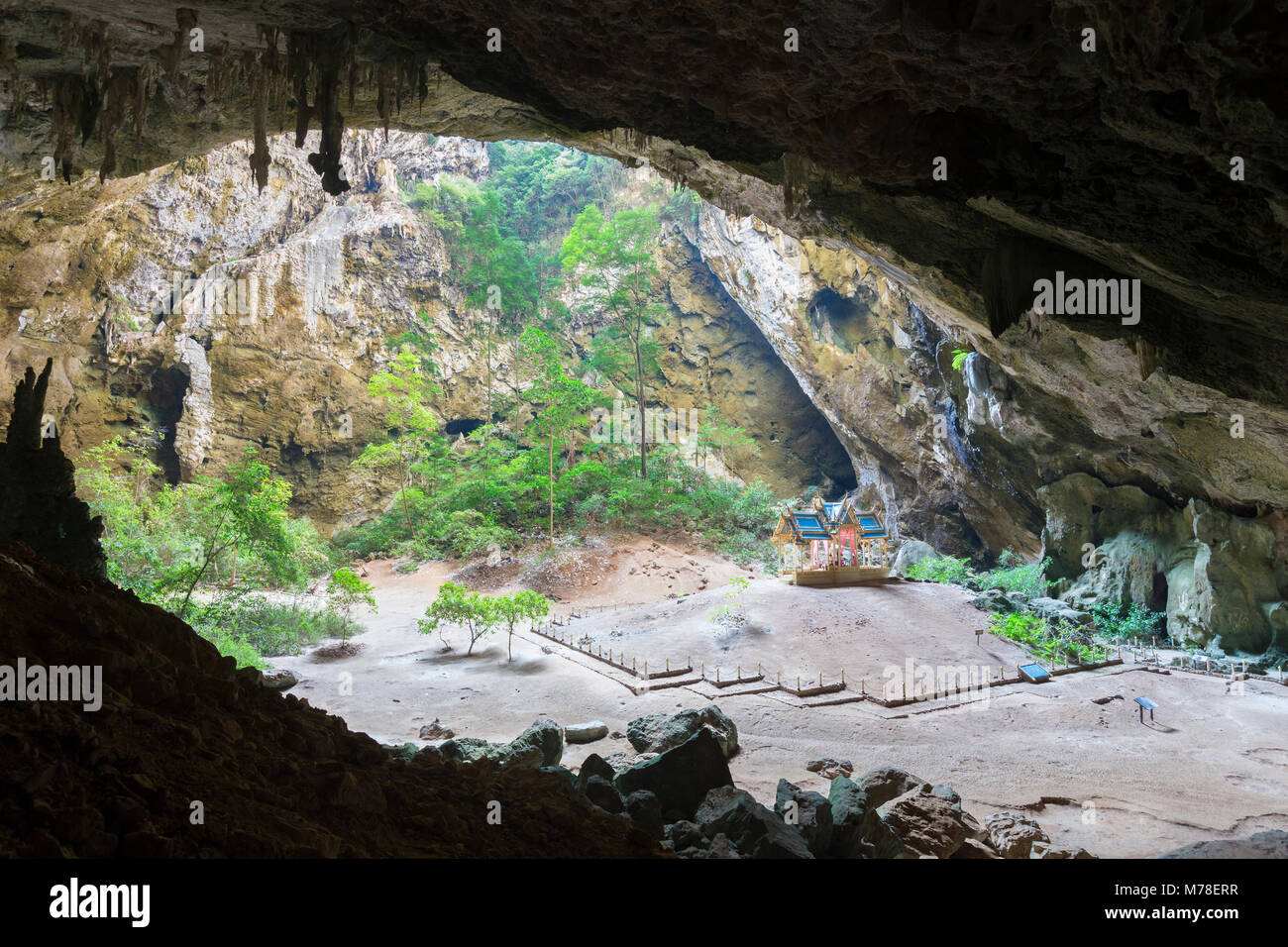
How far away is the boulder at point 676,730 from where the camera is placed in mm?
8883

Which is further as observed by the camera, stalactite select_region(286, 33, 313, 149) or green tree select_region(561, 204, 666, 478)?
green tree select_region(561, 204, 666, 478)

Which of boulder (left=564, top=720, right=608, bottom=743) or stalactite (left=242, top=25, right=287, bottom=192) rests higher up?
stalactite (left=242, top=25, right=287, bottom=192)

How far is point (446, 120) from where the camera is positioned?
1031 centimetres

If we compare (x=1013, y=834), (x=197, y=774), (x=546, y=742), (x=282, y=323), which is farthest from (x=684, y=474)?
(x=197, y=774)

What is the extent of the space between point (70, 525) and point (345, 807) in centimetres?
469

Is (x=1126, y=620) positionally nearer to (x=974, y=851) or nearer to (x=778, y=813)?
(x=974, y=851)

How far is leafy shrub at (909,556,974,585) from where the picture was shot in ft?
74.9

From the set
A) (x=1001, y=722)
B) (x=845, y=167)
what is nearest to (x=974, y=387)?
(x=1001, y=722)

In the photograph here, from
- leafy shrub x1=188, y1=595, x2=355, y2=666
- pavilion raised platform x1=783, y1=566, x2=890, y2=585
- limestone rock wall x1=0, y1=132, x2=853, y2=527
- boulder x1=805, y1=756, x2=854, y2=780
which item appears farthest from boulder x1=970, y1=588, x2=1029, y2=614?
limestone rock wall x1=0, y1=132, x2=853, y2=527

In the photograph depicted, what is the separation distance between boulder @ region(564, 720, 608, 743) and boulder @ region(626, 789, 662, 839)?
11.6 ft

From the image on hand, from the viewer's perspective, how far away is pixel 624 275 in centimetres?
3366

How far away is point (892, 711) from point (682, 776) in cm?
576

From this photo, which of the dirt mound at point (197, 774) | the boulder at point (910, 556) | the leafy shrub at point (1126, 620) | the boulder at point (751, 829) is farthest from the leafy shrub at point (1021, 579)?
the dirt mound at point (197, 774)

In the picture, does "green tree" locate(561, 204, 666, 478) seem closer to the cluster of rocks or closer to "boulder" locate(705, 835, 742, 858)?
the cluster of rocks
